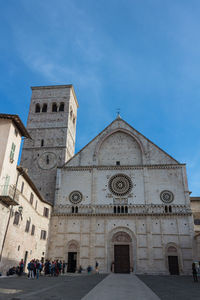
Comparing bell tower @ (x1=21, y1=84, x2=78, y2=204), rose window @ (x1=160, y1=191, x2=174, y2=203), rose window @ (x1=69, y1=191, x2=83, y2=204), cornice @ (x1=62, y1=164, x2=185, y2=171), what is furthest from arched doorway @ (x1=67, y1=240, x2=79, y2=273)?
rose window @ (x1=160, y1=191, x2=174, y2=203)

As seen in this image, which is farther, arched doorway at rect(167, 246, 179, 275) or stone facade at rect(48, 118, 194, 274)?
stone facade at rect(48, 118, 194, 274)

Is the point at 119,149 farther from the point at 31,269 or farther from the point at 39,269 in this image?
the point at 31,269

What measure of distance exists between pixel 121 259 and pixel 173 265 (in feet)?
19.7

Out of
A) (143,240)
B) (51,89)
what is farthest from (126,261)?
(51,89)

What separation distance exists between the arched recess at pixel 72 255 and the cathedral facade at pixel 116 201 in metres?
0.11

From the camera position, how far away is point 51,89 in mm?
44281

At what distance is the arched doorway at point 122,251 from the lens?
3017 cm

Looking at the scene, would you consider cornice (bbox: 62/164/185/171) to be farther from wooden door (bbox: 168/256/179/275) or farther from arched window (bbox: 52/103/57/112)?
arched window (bbox: 52/103/57/112)

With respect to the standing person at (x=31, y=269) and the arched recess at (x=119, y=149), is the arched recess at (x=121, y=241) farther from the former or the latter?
the standing person at (x=31, y=269)

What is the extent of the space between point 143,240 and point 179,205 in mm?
6248

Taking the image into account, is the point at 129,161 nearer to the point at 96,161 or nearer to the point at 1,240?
the point at 96,161

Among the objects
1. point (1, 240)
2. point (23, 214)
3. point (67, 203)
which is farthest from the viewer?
point (67, 203)

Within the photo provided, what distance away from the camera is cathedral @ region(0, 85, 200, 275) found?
96.9ft

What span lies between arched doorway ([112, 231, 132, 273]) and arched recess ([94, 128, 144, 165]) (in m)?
9.78
